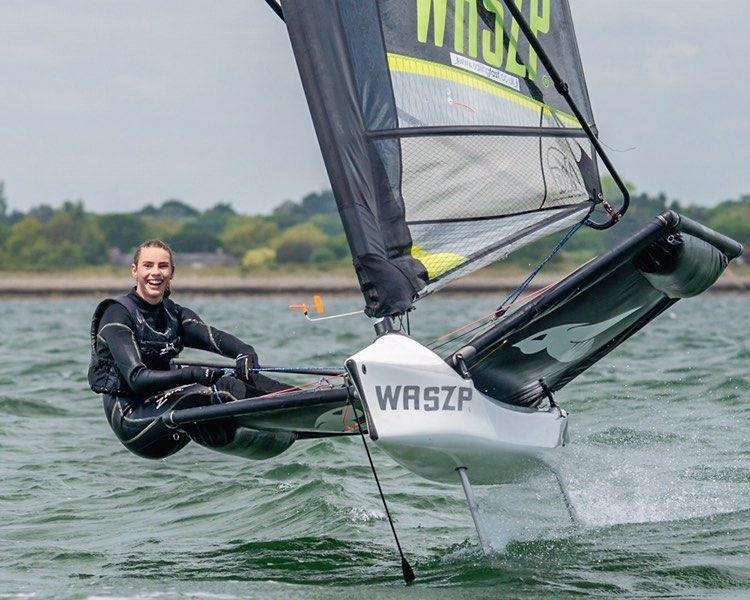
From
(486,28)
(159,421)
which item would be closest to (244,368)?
(159,421)

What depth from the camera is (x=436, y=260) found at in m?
5.17

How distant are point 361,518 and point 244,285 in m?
67.8

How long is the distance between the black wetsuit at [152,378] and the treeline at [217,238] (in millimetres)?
77680

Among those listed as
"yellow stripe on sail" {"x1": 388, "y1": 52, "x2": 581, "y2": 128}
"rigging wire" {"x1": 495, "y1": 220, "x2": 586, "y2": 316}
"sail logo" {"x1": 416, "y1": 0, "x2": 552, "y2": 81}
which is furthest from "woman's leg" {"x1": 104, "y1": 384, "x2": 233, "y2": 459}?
"sail logo" {"x1": 416, "y1": 0, "x2": 552, "y2": 81}

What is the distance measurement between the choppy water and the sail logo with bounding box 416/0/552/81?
1680 mm

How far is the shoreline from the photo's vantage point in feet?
225

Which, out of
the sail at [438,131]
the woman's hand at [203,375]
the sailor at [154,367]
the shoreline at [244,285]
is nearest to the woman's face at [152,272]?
the sailor at [154,367]

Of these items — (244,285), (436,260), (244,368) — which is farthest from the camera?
(244,285)

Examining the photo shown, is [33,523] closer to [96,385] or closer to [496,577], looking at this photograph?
[96,385]

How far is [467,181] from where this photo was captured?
5.38 meters

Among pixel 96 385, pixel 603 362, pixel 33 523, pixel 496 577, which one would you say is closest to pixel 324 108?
Result: pixel 96 385

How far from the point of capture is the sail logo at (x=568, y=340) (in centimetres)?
501

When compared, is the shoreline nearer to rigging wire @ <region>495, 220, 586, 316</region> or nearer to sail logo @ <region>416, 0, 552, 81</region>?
sail logo @ <region>416, 0, 552, 81</region>

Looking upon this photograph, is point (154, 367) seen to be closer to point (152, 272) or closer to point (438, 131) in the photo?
point (152, 272)
